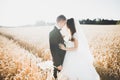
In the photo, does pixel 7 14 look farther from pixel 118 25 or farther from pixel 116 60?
pixel 118 25

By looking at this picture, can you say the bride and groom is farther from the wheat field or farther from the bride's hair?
the wheat field

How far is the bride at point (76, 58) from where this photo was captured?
448cm

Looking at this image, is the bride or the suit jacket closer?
the bride

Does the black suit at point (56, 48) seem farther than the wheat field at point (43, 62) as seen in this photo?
Yes

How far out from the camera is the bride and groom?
4496mm

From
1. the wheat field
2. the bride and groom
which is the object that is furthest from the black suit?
the wheat field

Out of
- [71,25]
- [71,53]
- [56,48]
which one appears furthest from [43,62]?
[71,25]

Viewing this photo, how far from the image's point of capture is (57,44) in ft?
15.1

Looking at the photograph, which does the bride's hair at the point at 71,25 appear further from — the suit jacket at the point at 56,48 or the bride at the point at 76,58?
the suit jacket at the point at 56,48

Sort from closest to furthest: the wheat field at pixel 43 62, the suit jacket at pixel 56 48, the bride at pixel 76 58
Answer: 1. the wheat field at pixel 43 62
2. the bride at pixel 76 58
3. the suit jacket at pixel 56 48

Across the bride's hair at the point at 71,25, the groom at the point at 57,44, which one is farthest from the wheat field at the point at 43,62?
the bride's hair at the point at 71,25

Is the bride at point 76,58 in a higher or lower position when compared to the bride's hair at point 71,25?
lower

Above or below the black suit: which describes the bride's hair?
above

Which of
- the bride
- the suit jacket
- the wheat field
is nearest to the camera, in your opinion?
the wheat field
